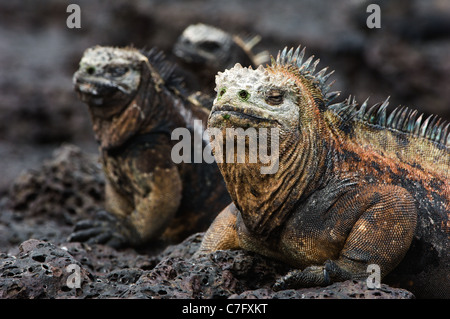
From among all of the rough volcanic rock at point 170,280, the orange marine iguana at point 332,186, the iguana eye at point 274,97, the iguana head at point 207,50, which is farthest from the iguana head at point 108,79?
the iguana head at point 207,50

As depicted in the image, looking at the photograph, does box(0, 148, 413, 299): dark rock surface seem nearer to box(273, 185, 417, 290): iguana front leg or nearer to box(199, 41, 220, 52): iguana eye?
box(273, 185, 417, 290): iguana front leg

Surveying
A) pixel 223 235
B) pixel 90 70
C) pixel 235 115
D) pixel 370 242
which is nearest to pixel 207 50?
pixel 90 70

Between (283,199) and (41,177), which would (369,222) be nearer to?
(283,199)

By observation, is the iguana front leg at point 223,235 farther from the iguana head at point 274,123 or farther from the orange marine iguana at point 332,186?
the iguana head at point 274,123

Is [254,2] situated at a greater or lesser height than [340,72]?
greater

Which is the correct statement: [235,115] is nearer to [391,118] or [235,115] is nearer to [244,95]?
[244,95]

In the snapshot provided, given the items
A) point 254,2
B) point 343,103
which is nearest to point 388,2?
point 254,2
